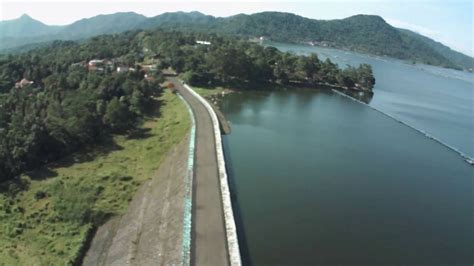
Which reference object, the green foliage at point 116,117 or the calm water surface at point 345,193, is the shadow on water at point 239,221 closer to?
the calm water surface at point 345,193

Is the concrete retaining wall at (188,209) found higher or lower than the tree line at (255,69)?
lower

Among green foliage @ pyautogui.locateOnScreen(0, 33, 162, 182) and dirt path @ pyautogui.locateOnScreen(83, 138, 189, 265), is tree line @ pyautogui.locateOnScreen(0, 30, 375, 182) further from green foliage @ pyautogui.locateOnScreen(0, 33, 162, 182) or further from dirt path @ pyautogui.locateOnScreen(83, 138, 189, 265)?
dirt path @ pyautogui.locateOnScreen(83, 138, 189, 265)

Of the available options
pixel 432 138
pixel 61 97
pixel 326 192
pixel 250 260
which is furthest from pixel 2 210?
pixel 432 138

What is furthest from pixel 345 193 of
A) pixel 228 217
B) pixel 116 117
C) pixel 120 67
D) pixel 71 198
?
pixel 120 67

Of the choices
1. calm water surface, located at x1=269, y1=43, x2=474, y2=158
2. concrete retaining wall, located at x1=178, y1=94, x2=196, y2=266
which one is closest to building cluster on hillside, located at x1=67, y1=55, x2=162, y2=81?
concrete retaining wall, located at x1=178, y1=94, x2=196, y2=266

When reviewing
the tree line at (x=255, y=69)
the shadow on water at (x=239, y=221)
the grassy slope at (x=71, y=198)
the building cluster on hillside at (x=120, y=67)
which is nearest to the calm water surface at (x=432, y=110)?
the tree line at (x=255, y=69)

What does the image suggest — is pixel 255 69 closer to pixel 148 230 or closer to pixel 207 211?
pixel 207 211
